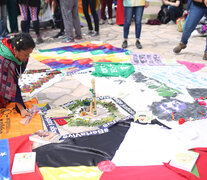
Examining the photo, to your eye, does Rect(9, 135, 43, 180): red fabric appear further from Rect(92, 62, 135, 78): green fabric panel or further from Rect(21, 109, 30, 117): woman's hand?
Rect(92, 62, 135, 78): green fabric panel

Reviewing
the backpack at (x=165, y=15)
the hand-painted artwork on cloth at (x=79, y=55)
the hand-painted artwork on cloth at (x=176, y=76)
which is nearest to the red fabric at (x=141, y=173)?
the hand-painted artwork on cloth at (x=176, y=76)

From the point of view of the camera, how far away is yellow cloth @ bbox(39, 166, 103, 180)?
1702 mm

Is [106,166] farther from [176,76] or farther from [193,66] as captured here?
[193,66]

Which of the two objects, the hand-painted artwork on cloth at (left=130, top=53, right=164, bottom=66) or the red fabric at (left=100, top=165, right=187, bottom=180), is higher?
the red fabric at (left=100, top=165, right=187, bottom=180)

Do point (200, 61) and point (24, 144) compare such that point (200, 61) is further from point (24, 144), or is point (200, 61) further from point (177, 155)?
point (24, 144)

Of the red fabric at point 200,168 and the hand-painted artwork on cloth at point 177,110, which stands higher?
the red fabric at point 200,168

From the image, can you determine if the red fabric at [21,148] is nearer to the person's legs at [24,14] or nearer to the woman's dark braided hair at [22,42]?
the woman's dark braided hair at [22,42]

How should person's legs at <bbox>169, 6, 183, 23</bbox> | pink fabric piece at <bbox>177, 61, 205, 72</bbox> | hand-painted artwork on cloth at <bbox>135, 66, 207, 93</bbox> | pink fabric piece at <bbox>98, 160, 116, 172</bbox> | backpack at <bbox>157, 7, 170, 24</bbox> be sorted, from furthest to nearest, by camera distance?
backpack at <bbox>157, 7, 170, 24</bbox> → person's legs at <bbox>169, 6, 183, 23</bbox> → pink fabric piece at <bbox>177, 61, 205, 72</bbox> → hand-painted artwork on cloth at <bbox>135, 66, 207, 93</bbox> → pink fabric piece at <bbox>98, 160, 116, 172</bbox>

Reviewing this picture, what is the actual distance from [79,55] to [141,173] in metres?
3.03

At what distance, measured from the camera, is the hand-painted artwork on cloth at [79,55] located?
4.00 metres

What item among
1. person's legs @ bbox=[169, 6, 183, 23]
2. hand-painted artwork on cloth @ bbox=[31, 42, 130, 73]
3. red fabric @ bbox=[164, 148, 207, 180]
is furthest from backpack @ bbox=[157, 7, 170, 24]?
red fabric @ bbox=[164, 148, 207, 180]

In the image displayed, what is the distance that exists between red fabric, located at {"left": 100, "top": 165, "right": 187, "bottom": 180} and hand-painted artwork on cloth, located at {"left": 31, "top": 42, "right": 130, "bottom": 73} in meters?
2.20

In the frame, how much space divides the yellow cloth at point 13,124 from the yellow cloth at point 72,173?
1.92ft

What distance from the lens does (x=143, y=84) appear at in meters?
3.15
